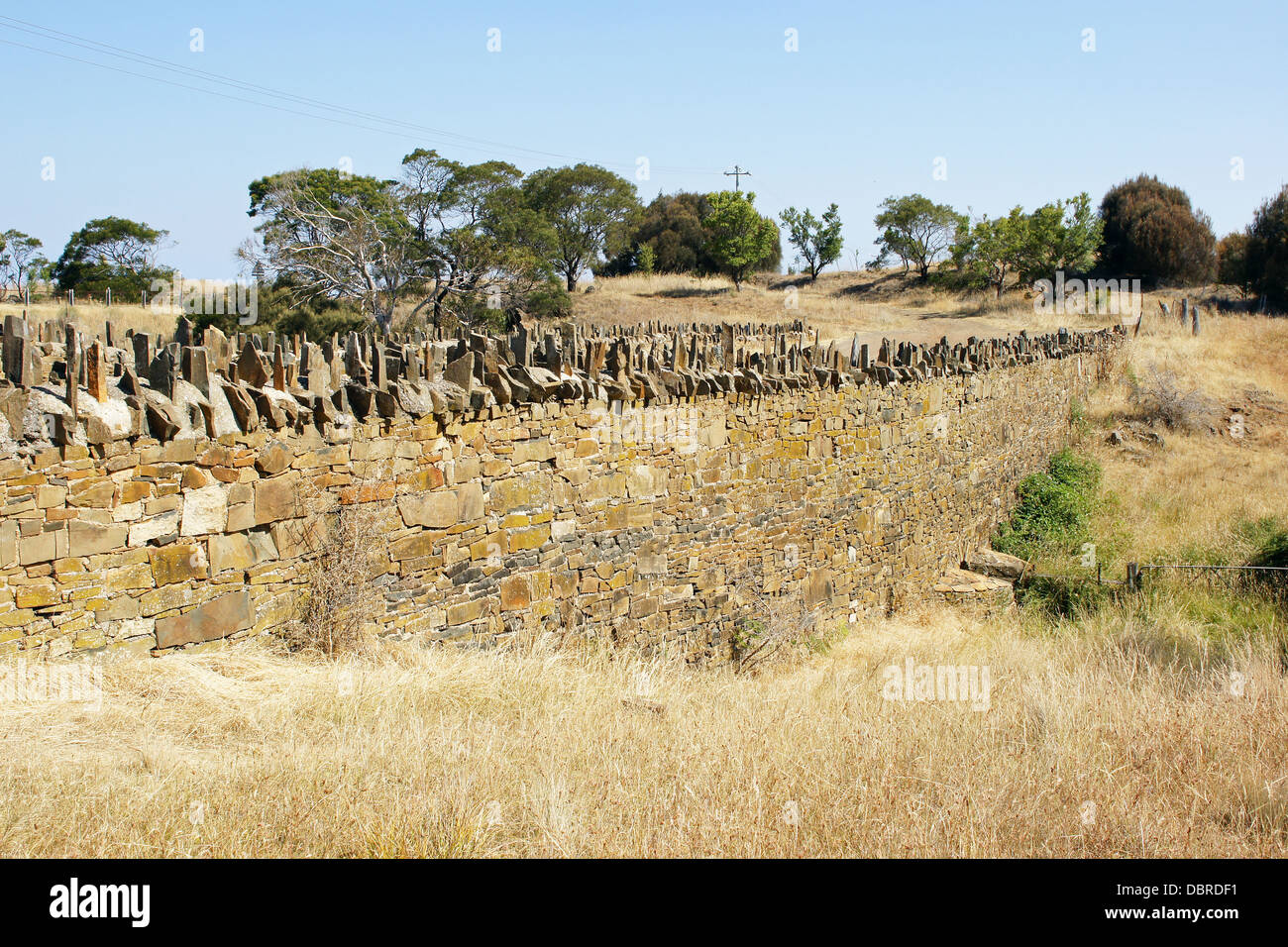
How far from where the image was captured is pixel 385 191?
3388 cm

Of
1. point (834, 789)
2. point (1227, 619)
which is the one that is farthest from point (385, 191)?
point (834, 789)

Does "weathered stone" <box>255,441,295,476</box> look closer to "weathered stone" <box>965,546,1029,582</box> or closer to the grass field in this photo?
the grass field

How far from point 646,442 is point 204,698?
4163 millimetres

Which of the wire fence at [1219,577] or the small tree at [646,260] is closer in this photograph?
the wire fence at [1219,577]

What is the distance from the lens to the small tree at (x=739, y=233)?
43.3 meters

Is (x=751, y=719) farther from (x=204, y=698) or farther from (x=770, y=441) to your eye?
(x=770, y=441)

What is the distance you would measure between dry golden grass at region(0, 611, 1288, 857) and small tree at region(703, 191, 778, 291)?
38263 mm

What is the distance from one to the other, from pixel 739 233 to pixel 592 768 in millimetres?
42081

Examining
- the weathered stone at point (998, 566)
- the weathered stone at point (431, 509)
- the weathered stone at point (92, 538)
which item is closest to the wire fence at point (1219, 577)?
the weathered stone at point (998, 566)

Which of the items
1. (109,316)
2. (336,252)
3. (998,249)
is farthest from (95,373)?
(998,249)

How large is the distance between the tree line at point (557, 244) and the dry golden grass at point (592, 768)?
73.1 ft

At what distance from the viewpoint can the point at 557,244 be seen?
35.2 meters

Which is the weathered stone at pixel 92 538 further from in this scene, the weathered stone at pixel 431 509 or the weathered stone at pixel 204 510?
the weathered stone at pixel 431 509

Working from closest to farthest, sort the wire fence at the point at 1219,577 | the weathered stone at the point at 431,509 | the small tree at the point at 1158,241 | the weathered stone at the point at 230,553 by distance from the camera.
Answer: the weathered stone at the point at 230,553 < the weathered stone at the point at 431,509 < the wire fence at the point at 1219,577 < the small tree at the point at 1158,241
